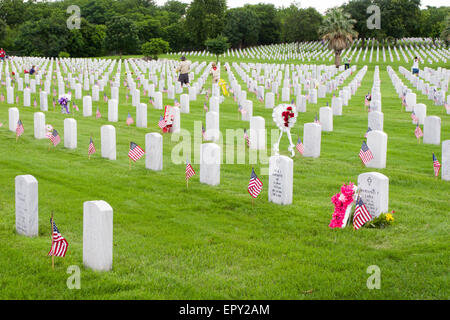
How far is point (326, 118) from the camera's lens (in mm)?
17047

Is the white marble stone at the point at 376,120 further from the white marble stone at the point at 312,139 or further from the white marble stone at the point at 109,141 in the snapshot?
the white marble stone at the point at 109,141

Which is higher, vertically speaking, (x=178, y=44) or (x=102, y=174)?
(x=178, y=44)

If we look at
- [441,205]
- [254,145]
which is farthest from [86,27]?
[441,205]

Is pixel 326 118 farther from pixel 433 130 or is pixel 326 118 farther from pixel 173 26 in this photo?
pixel 173 26

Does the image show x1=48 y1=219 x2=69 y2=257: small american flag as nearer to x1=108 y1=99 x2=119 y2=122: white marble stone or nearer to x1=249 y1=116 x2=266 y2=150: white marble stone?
x1=249 y1=116 x2=266 y2=150: white marble stone

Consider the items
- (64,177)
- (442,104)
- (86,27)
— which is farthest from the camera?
(86,27)

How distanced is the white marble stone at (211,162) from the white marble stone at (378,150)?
3.60 meters

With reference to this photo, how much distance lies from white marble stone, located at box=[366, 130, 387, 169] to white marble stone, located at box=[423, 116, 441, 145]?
3.35m

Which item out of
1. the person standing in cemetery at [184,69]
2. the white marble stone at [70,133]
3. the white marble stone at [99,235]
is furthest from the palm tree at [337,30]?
the white marble stone at [99,235]

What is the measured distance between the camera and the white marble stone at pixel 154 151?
11930mm

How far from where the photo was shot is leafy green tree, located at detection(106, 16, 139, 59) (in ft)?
202

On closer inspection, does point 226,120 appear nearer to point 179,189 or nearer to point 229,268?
point 179,189
